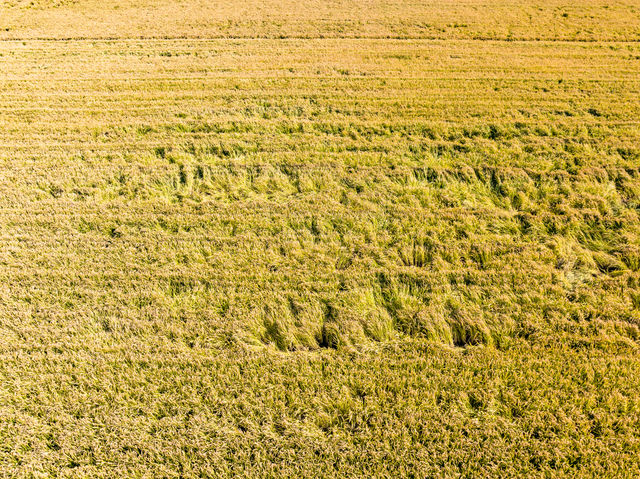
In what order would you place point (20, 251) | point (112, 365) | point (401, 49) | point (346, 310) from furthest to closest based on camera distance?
point (401, 49)
point (20, 251)
point (346, 310)
point (112, 365)

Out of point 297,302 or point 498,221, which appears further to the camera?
point 498,221

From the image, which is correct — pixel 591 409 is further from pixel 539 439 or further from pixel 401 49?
pixel 401 49

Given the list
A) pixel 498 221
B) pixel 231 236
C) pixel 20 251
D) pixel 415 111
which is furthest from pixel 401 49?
pixel 20 251

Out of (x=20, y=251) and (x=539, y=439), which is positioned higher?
(x=20, y=251)

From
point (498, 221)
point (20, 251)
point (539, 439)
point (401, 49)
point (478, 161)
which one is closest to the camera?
point (539, 439)

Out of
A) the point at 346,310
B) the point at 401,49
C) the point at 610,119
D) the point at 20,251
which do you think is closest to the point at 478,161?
the point at 610,119

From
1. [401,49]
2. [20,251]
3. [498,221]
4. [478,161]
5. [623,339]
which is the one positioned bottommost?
[623,339]
